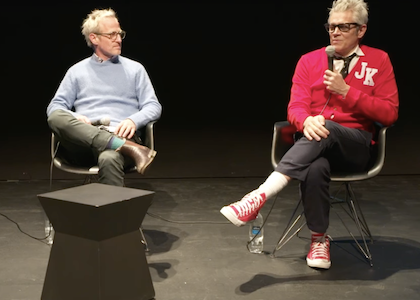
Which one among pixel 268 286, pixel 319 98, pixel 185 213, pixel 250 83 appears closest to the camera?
pixel 268 286

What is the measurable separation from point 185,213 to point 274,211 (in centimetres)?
54

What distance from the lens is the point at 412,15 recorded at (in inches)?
284

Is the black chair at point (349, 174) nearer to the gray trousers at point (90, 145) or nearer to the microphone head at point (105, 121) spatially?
the gray trousers at point (90, 145)

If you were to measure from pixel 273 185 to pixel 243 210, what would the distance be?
20cm

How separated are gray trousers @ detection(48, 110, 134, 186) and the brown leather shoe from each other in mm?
38

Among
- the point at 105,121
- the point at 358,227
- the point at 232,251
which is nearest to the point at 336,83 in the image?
the point at 358,227

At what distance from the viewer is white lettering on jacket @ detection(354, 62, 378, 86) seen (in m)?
3.06

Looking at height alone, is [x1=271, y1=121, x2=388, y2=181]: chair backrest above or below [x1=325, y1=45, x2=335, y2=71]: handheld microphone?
below

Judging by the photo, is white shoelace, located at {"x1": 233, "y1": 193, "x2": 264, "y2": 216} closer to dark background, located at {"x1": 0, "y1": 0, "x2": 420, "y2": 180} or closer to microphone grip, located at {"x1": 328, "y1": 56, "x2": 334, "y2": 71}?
microphone grip, located at {"x1": 328, "y1": 56, "x2": 334, "y2": 71}

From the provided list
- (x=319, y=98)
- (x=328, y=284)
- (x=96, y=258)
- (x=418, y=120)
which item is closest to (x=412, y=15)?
(x=418, y=120)

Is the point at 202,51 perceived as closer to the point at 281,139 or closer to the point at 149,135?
the point at 149,135

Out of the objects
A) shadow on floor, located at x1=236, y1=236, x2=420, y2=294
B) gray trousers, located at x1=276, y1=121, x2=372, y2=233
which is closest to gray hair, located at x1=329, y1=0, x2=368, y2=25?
gray trousers, located at x1=276, y1=121, x2=372, y2=233

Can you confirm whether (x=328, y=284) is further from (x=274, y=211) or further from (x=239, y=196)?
(x=239, y=196)

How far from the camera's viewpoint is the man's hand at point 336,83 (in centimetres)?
292
